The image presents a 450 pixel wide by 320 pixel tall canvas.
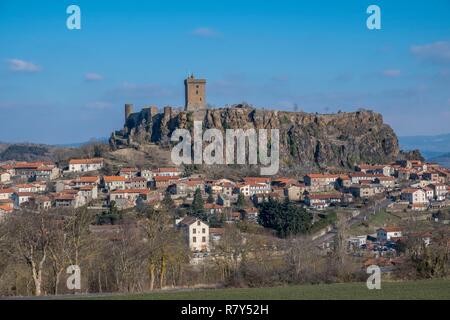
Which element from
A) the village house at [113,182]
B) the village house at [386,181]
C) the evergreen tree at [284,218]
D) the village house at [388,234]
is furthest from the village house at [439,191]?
the village house at [113,182]

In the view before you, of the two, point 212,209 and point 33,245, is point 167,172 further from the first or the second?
point 33,245

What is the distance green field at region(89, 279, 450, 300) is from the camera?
12602 millimetres

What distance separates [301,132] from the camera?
7381 centimetres

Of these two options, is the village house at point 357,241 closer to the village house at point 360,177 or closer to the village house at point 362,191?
the village house at point 362,191

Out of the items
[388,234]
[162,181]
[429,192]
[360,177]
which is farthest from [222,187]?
[388,234]

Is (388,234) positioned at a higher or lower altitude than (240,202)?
lower

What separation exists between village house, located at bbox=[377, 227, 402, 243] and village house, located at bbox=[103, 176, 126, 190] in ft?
73.6

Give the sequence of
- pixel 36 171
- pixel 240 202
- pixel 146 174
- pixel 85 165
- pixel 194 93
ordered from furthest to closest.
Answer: pixel 194 93 < pixel 36 171 < pixel 85 165 < pixel 146 174 < pixel 240 202

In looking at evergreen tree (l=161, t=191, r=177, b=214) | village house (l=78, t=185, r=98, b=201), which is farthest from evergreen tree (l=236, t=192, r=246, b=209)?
village house (l=78, t=185, r=98, b=201)

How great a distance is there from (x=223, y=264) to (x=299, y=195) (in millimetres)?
33728

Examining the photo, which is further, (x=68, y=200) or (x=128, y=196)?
(x=128, y=196)

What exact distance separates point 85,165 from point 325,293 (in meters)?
52.3
